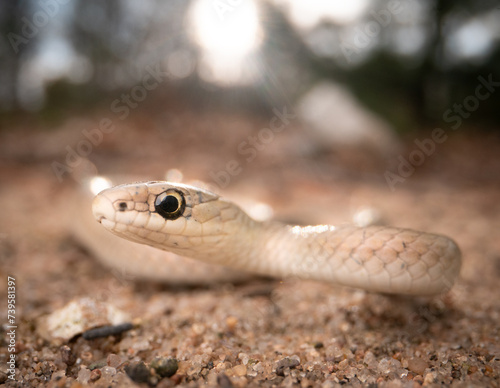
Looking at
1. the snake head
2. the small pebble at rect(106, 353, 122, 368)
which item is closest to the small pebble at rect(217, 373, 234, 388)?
the small pebble at rect(106, 353, 122, 368)

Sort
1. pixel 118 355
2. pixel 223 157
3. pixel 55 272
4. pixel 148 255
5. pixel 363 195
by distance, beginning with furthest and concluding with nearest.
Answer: pixel 223 157, pixel 363 195, pixel 55 272, pixel 148 255, pixel 118 355

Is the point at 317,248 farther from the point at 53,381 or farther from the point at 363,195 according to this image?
the point at 363,195

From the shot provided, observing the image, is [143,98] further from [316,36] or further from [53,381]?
[53,381]

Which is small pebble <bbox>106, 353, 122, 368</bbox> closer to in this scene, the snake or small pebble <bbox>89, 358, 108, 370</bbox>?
small pebble <bbox>89, 358, 108, 370</bbox>

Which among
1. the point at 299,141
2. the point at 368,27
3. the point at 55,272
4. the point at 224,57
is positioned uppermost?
the point at 368,27

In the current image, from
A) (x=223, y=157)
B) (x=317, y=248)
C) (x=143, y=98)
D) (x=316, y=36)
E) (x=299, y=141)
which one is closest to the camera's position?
(x=317, y=248)

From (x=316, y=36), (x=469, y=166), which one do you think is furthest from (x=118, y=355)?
(x=316, y=36)

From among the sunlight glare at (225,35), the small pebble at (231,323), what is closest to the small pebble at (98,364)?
the small pebble at (231,323)

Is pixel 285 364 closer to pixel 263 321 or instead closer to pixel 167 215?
pixel 263 321

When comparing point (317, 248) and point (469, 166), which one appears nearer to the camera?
point (317, 248)

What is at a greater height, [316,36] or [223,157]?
[316,36]
